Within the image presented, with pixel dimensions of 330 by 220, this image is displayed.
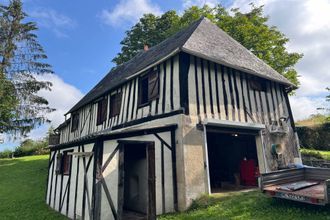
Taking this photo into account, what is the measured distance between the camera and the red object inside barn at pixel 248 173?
931 centimetres

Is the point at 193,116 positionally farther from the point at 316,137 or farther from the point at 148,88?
the point at 316,137

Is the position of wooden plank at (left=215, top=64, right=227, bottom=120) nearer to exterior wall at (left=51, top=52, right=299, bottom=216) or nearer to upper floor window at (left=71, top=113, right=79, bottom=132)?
exterior wall at (left=51, top=52, right=299, bottom=216)

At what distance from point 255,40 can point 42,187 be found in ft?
55.0

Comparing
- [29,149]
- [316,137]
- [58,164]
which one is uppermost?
[29,149]

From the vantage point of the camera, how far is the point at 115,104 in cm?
1077

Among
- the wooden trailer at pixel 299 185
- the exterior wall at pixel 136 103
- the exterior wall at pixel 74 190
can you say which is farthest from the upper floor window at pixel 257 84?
the exterior wall at pixel 74 190

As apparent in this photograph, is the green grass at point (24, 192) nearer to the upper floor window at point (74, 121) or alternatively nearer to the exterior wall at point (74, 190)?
the exterior wall at point (74, 190)

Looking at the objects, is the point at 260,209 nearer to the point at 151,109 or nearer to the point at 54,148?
the point at 151,109

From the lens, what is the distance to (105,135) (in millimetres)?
6477

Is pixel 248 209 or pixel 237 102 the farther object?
pixel 237 102

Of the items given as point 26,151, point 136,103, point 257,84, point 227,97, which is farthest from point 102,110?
point 26,151

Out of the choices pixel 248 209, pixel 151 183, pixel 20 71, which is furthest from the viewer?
pixel 20 71

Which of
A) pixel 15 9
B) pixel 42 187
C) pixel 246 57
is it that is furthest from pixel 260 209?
pixel 15 9

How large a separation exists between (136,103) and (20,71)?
1335 cm
